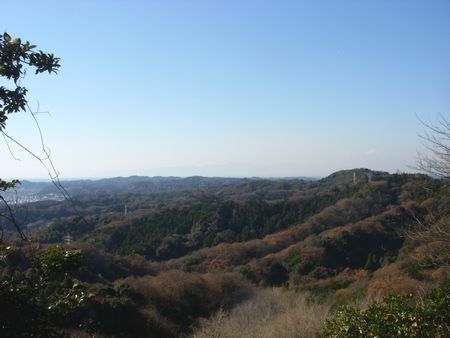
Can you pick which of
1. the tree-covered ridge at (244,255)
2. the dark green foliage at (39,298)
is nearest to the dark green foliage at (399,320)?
the tree-covered ridge at (244,255)

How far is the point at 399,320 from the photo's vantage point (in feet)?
21.7

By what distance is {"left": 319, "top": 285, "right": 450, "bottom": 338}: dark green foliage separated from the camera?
6.37 meters

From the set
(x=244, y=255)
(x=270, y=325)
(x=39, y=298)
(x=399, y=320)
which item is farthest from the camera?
(x=244, y=255)

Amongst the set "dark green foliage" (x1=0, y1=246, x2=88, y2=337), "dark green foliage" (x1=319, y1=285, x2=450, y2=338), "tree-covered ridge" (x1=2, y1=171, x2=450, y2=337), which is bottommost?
"tree-covered ridge" (x1=2, y1=171, x2=450, y2=337)

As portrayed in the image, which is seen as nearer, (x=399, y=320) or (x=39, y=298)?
(x=39, y=298)

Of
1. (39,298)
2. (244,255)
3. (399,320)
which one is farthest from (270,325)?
(244,255)

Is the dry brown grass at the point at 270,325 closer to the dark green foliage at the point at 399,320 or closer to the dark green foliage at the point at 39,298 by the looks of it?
the dark green foliage at the point at 399,320

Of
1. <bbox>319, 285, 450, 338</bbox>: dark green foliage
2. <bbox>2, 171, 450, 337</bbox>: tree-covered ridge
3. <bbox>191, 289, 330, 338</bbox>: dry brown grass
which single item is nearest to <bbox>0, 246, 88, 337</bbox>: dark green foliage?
<bbox>2, 171, 450, 337</bbox>: tree-covered ridge

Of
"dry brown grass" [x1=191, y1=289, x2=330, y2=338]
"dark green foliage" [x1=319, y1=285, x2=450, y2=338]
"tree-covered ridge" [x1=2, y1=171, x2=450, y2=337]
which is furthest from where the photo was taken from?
"tree-covered ridge" [x1=2, y1=171, x2=450, y2=337]

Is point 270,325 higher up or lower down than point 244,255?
higher up

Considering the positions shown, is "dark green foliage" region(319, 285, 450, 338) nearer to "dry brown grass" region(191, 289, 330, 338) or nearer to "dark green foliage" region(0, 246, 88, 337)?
"dark green foliage" region(0, 246, 88, 337)

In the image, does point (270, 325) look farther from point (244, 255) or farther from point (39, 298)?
point (244, 255)

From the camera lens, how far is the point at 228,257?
46.4 meters

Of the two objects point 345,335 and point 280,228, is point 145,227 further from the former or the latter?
point 345,335
